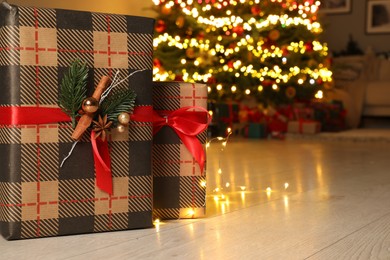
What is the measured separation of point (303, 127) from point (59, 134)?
3.31 m

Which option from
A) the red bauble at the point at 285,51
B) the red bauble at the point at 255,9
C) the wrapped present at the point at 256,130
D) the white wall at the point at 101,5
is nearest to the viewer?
the white wall at the point at 101,5

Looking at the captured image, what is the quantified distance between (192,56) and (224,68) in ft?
0.67

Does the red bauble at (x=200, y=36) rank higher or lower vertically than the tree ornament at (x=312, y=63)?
higher

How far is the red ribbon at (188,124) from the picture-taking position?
1.19m

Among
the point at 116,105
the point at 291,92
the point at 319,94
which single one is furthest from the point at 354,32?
the point at 116,105

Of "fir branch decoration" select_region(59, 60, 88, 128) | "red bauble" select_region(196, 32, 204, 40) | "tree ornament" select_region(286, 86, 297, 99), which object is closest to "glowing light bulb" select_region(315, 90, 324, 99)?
"tree ornament" select_region(286, 86, 297, 99)

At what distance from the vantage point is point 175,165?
47.7 inches

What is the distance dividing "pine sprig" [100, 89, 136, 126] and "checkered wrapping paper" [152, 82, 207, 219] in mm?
129

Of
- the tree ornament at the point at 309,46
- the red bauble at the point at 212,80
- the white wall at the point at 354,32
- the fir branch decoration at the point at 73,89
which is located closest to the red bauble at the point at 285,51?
the tree ornament at the point at 309,46

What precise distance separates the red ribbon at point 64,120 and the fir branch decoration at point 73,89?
0.05ft

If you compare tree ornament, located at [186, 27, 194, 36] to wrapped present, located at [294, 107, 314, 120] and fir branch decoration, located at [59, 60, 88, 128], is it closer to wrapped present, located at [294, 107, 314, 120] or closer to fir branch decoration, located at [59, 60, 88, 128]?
wrapped present, located at [294, 107, 314, 120]

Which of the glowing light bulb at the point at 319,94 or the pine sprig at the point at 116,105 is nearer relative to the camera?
the pine sprig at the point at 116,105

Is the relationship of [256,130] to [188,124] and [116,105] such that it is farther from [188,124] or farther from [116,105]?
[116,105]

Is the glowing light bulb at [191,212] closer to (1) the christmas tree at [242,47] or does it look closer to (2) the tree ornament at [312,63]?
(1) the christmas tree at [242,47]
